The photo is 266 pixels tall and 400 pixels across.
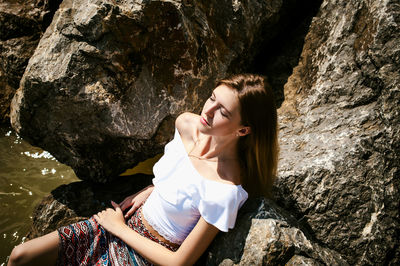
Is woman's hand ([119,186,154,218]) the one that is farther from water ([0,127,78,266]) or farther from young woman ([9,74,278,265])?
water ([0,127,78,266])

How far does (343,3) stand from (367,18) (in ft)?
1.46

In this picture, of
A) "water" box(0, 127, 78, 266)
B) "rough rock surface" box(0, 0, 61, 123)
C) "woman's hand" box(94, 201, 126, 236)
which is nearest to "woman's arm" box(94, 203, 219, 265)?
"woman's hand" box(94, 201, 126, 236)

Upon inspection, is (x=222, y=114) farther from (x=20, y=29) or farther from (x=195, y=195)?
(x=20, y=29)

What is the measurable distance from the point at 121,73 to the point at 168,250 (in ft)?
4.93

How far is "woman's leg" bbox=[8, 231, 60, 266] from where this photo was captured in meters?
2.08

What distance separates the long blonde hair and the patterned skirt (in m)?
0.81

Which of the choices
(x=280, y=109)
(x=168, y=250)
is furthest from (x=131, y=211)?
(x=280, y=109)

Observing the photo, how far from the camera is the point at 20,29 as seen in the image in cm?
382

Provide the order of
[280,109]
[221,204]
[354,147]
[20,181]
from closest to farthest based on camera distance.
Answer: [221,204] → [354,147] → [280,109] → [20,181]

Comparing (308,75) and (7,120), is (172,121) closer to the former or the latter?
(308,75)

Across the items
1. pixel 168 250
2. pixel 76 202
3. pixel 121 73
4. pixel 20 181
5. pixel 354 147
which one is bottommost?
pixel 20 181

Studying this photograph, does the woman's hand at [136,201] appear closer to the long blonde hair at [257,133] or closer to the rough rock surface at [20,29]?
the long blonde hair at [257,133]

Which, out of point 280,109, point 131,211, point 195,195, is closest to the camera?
point 195,195

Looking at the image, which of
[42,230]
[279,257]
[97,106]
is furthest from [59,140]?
[279,257]
